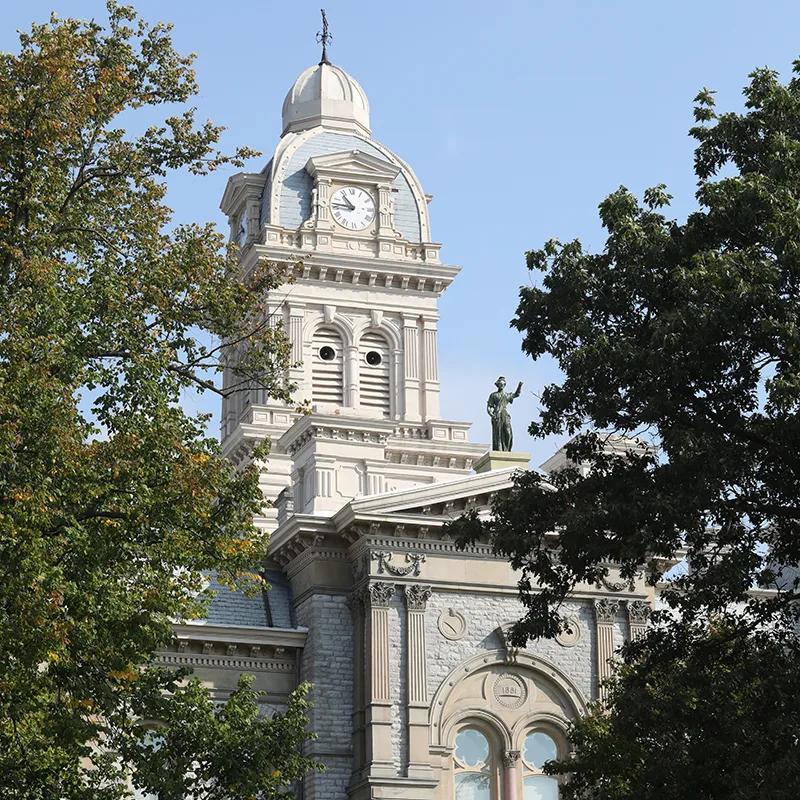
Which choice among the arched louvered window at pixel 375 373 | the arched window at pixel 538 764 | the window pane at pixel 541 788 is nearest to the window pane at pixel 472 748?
the arched window at pixel 538 764

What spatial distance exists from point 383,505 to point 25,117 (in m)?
18.0

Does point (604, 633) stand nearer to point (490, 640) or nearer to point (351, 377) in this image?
point (490, 640)

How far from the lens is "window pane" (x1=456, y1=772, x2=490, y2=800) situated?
138 feet

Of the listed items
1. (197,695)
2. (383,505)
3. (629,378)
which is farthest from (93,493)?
(383,505)

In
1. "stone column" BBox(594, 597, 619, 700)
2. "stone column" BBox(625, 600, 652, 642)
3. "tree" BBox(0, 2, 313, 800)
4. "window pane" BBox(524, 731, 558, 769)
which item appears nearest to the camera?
"tree" BBox(0, 2, 313, 800)

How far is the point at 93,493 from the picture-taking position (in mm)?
24859

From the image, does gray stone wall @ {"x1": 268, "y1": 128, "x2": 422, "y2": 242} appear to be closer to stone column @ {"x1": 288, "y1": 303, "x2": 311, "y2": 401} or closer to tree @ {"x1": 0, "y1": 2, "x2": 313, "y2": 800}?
stone column @ {"x1": 288, "y1": 303, "x2": 311, "y2": 401}

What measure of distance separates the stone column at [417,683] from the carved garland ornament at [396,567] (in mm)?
350

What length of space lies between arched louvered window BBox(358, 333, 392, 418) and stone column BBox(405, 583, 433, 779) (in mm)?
20178

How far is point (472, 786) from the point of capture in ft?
139

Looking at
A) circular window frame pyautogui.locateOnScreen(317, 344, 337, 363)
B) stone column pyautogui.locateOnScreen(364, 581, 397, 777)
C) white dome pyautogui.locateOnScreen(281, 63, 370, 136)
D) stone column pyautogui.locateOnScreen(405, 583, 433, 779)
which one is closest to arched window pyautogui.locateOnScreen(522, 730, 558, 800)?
stone column pyautogui.locateOnScreen(405, 583, 433, 779)

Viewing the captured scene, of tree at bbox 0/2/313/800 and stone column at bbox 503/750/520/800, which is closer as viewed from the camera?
tree at bbox 0/2/313/800

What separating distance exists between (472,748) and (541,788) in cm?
203

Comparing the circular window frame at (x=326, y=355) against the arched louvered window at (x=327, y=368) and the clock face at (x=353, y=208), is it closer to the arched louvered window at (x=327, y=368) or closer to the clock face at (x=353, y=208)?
the arched louvered window at (x=327, y=368)
